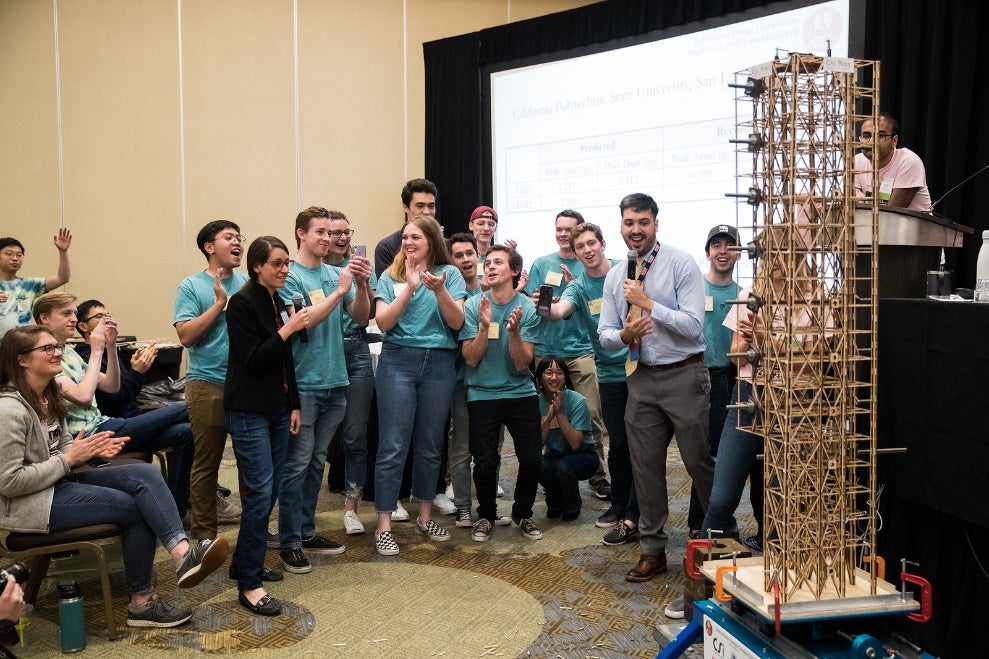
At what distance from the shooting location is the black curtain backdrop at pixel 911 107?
92.4 inches

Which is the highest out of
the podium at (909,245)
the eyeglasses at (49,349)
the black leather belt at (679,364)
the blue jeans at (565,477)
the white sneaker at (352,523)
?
the podium at (909,245)

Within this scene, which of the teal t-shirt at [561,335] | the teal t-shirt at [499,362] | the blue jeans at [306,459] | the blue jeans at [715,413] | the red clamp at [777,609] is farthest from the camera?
the teal t-shirt at [561,335]

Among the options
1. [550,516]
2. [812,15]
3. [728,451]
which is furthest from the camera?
[812,15]

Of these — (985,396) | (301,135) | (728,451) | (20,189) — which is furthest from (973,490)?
(20,189)

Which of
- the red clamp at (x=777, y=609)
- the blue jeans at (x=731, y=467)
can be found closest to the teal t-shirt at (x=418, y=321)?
the blue jeans at (x=731, y=467)

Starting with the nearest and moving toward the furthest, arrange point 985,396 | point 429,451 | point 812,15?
point 985,396 → point 429,451 → point 812,15

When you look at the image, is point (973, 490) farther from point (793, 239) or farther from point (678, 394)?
point (678, 394)

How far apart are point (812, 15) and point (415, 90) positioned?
3648mm

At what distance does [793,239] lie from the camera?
168 cm

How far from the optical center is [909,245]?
2.53m

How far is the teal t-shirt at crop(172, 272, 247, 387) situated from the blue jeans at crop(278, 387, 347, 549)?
44 cm

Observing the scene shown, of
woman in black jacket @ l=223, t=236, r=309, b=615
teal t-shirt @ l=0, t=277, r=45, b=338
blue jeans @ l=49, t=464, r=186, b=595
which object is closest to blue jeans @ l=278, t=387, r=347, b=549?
woman in black jacket @ l=223, t=236, r=309, b=615

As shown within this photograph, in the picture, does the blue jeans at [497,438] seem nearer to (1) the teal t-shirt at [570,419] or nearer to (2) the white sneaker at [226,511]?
(1) the teal t-shirt at [570,419]

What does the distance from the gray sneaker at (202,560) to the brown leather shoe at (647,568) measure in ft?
5.03
